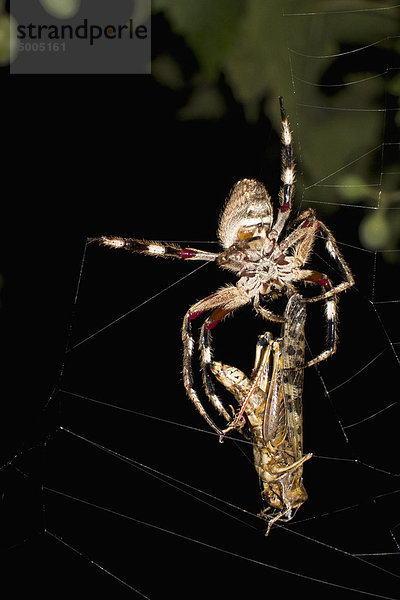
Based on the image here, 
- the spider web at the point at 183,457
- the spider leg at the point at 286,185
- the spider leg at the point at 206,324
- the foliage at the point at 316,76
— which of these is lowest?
the spider web at the point at 183,457

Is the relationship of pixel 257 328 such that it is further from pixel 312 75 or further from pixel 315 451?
pixel 312 75

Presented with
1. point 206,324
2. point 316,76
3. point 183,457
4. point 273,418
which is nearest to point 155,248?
point 206,324

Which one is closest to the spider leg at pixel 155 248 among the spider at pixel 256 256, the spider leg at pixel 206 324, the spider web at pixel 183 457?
the spider at pixel 256 256

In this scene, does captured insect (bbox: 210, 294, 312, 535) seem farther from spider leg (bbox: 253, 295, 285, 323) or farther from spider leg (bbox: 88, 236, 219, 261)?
spider leg (bbox: 88, 236, 219, 261)

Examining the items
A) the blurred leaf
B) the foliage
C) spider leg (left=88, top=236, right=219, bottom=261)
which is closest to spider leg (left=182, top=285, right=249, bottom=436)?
spider leg (left=88, top=236, right=219, bottom=261)

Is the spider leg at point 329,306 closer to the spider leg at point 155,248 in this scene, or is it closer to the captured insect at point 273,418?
the captured insect at point 273,418

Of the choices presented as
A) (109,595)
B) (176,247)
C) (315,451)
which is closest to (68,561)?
(109,595)
